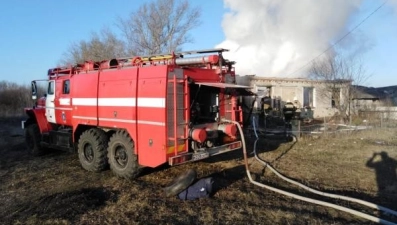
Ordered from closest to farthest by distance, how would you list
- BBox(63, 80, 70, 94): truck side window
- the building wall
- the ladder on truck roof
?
the ladder on truck roof → BBox(63, 80, 70, 94): truck side window → the building wall

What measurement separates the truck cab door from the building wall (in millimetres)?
16787

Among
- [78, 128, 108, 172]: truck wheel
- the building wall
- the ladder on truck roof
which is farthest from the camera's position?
the building wall

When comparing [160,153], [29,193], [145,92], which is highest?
[145,92]

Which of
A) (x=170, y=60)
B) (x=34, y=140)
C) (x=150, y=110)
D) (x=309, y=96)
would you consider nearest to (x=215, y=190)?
(x=150, y=110)

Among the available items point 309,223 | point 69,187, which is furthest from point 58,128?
point 309,223

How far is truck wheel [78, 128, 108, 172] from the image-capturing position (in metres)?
9.21

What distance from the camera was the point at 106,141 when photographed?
30.7ft

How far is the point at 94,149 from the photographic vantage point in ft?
30.4

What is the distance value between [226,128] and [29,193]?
463 cm

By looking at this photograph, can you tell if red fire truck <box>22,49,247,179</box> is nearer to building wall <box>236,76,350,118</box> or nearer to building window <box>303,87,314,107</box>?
building wall <box>236,76,350,118</box>

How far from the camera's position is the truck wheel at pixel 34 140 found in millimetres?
12539

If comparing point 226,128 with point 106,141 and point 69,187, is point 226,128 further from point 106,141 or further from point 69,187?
point 69,187

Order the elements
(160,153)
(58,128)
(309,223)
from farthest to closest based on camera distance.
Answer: (58,128)
(160,153)
(309,223)

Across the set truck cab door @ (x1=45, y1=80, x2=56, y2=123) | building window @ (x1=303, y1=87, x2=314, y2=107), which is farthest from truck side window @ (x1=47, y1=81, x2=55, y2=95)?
building window @ (x1=303, y1=87, x2=314, y2=107)
